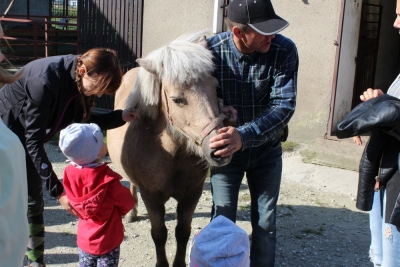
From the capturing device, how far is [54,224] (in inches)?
160

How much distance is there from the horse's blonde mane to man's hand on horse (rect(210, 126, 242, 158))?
429 millimetres

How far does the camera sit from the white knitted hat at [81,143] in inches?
90.8

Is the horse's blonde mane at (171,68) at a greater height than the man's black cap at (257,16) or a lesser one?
lesser

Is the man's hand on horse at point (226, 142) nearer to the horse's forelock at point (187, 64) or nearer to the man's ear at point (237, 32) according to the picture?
the horse's forelock at point (187, 64)

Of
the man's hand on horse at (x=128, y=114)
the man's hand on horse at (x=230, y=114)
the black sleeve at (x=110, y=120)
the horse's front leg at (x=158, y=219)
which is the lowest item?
the horse's front leg at (x=158, y=219)

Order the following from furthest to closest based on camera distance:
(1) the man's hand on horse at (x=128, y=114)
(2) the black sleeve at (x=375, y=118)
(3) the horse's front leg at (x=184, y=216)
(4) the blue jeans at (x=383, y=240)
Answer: (3) the horse's front leg at (x=184, y=216) < (1) the man's hand on horse at (x=128, y=114) < (4) the blue jeans at (x=383, y=240) < (2) the black sleeve at (x=375, y=118)

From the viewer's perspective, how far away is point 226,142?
2.24 metres

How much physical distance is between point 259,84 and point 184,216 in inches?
46.1

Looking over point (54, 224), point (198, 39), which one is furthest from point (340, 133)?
point (54, 224)

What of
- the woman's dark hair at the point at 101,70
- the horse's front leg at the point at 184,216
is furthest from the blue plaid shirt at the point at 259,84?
the horse's front leg at the point at 184,216

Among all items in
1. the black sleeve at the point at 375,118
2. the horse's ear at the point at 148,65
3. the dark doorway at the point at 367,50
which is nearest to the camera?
the black sleeve at the point at 375,118

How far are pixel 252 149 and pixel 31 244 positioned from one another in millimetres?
1635

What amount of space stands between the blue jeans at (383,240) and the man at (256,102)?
22.5 inches

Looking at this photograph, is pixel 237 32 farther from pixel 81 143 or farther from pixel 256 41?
pixel 81 143
